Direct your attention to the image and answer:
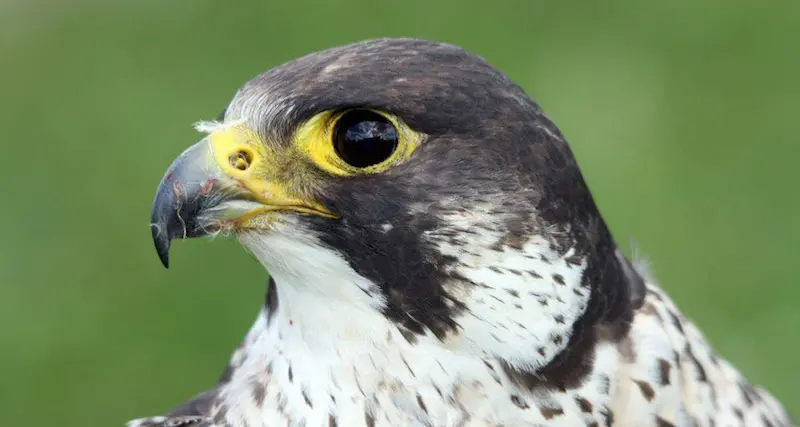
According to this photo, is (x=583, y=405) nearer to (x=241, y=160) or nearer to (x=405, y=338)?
(x=405, y=338)

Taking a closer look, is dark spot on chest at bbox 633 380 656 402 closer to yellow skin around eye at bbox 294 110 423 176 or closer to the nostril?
yellow skin around eye at bbox 294 110 423 176

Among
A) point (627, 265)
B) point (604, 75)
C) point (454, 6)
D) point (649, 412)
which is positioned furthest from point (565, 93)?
point (649, 412)

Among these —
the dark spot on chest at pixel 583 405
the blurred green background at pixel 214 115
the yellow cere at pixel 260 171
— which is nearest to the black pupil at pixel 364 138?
the yellow cere at pixel 260 171

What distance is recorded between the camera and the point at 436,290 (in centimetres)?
249

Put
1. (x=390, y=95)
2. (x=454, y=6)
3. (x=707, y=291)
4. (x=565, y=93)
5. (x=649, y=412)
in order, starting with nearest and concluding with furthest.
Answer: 1. (x=390, y=95)
2. (x=649, y=412)
3. (x=707, y=291)
4. (x=565, y=93)
5. (x=454, y=6)

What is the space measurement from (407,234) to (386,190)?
0.11m

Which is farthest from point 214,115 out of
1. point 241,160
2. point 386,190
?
point 386,190

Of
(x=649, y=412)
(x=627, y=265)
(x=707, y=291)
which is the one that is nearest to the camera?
(x=649, y=412)

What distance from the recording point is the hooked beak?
247 centimetres

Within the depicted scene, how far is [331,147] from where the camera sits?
2.48 metres

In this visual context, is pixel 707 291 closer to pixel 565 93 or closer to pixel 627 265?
pixel 565 93

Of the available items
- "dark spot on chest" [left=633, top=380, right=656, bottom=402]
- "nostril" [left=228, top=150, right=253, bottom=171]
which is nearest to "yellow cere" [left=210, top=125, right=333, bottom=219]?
"nostril" [left=228, top=150, right=253, bottom=171]

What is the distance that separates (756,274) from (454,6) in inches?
115

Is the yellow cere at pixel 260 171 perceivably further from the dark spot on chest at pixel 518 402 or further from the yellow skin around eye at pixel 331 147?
the dark spot on chest at pixel 518 402
